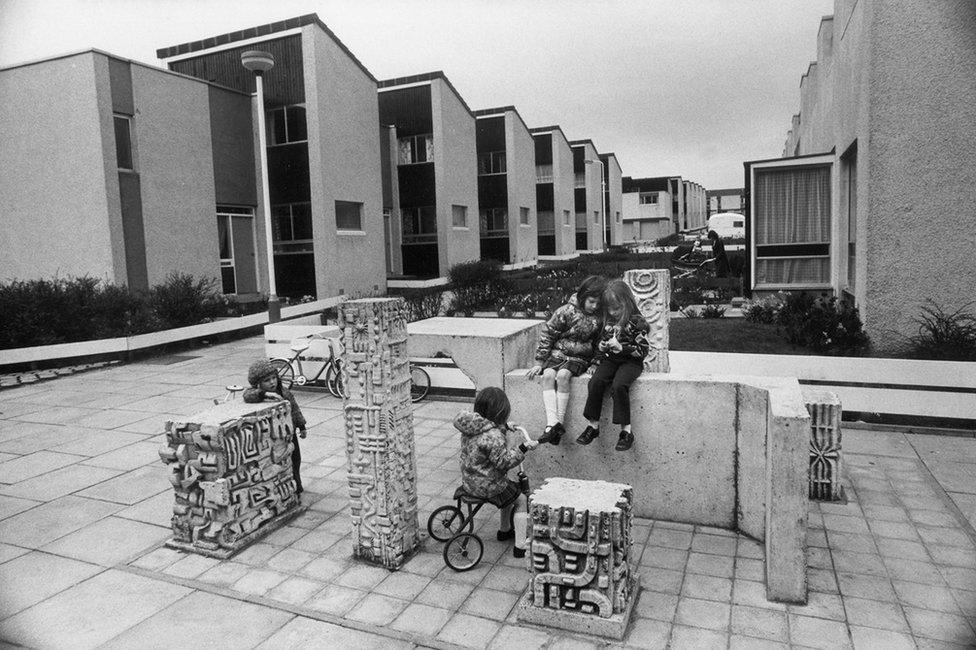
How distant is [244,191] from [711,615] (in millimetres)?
19395

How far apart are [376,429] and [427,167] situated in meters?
23.2

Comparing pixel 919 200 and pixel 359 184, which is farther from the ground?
pixel 359 184

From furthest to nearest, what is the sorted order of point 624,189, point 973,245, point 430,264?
1. point 624,189
2. point 430,264
3. point 973,245

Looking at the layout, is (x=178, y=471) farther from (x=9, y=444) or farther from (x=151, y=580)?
(x=9, y=444)

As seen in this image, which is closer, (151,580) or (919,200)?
(151,580)

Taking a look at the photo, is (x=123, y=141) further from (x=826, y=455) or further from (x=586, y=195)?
(x=586, y=195)

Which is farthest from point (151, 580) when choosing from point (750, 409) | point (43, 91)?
point (43, 91)

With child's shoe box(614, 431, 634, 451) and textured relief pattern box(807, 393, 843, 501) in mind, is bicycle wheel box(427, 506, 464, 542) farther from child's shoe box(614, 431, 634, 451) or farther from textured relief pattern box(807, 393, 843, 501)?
textured relief pattern box(807, 393, 843, 501)

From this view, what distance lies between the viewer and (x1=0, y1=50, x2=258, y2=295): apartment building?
16203mm

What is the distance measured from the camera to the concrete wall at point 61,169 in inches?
634

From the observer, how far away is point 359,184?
2192 centimetres

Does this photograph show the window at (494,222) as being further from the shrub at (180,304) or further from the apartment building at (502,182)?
the shrub at (180,304)

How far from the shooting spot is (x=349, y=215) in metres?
22.0

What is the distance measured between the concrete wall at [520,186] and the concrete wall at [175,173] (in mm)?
16920
